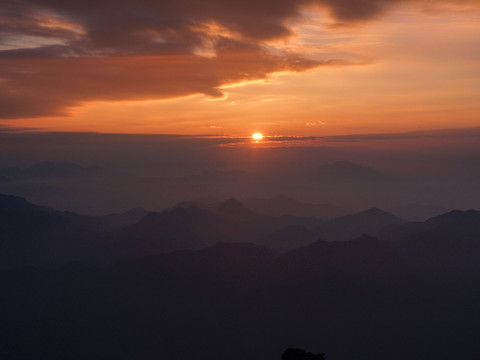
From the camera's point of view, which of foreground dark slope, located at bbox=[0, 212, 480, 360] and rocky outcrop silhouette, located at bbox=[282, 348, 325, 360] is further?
foreground dark slope, located at bbox=[0, 212, 480, 360]

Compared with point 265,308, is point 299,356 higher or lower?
higher

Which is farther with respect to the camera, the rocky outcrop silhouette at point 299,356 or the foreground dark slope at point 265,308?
the foreground dark slope at point 265,308

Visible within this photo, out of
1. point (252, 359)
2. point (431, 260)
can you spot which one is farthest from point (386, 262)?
point (252, 359)

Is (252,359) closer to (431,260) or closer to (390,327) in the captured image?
(390,327)

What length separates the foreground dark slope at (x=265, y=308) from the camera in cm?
14350

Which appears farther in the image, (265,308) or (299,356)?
(265,308)

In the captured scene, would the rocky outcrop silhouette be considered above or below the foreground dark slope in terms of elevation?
above

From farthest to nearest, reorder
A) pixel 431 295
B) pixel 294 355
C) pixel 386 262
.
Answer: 1. pixel 386 262
2. pixel 431 295
3. pixel 294 355

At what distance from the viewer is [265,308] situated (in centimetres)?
16312

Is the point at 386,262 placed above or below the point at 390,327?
above

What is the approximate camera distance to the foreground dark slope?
144m

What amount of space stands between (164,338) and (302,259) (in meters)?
69.3

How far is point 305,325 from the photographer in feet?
500

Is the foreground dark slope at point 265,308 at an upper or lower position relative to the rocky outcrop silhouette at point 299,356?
lower
